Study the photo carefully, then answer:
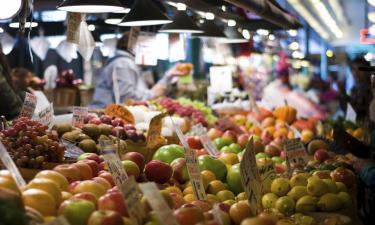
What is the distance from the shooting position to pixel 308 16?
71.5 ft

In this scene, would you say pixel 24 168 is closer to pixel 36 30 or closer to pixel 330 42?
pixel 36 30

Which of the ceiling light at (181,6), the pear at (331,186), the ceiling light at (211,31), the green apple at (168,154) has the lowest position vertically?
the pear at (331,186)

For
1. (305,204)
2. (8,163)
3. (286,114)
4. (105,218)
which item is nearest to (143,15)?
(305,204)

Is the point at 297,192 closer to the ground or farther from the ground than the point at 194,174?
closer to the ground

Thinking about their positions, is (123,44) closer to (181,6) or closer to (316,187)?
(181,6)

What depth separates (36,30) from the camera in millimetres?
11664

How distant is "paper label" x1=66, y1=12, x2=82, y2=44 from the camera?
16.3ft

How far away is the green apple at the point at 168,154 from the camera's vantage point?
4426mm

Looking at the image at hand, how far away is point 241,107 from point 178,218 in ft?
21.6

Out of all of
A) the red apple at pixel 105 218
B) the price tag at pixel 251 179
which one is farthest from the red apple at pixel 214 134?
the red apple at pixel 105 218

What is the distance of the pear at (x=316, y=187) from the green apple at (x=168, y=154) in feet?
3.24

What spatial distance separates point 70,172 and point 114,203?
27.0 inches

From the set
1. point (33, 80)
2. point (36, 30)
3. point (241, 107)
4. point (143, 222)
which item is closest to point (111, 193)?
point (143, 222)

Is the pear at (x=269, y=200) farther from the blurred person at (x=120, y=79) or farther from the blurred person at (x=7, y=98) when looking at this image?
the blurred person at (x=120, y=79)
